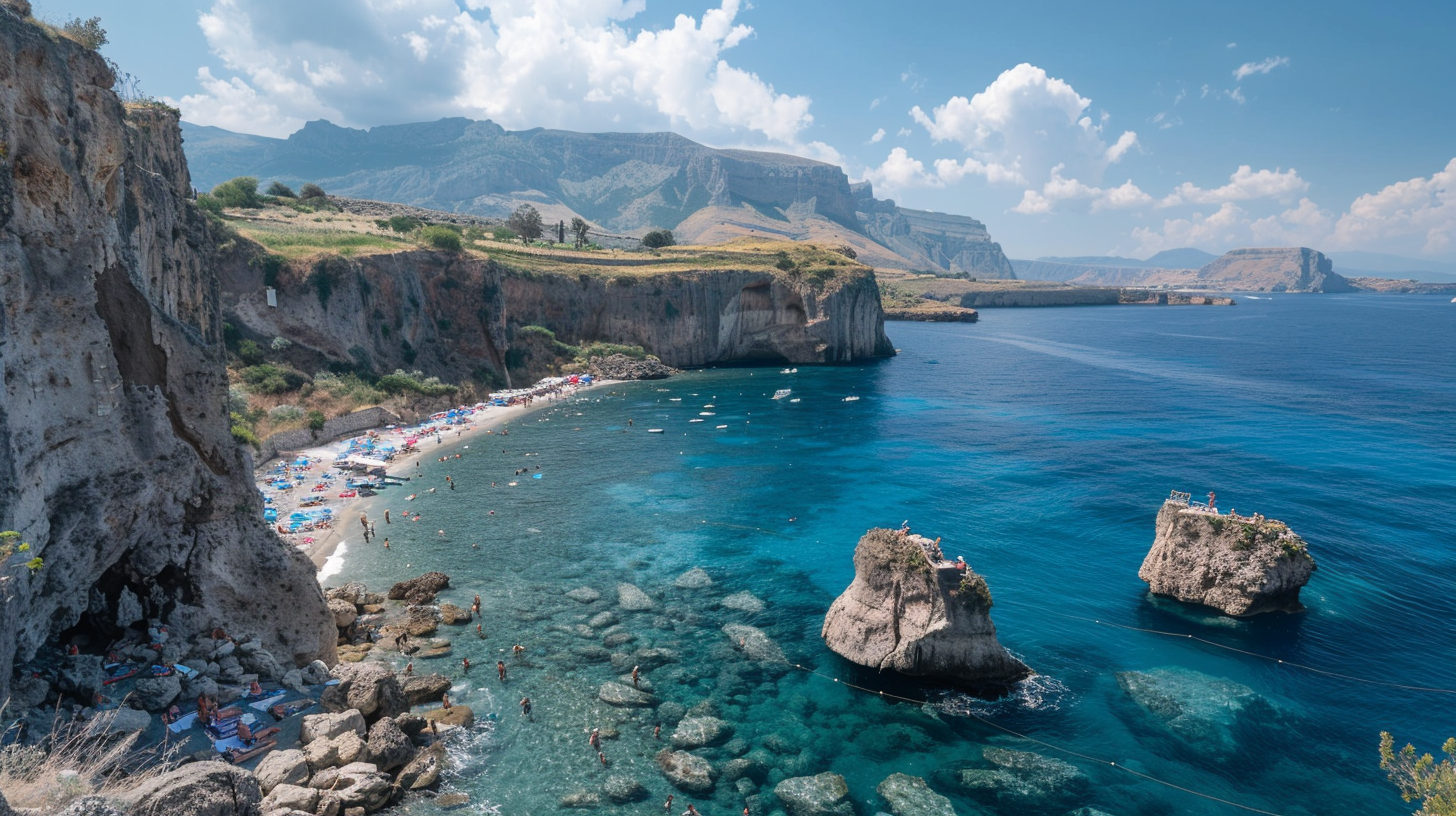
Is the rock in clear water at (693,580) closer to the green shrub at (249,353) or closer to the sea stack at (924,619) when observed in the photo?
the sea stack at (924,619)

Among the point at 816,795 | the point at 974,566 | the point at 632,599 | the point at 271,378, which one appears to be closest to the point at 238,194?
the point at 271,378

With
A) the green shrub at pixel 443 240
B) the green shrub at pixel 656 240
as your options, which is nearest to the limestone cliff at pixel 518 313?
the green shrub at pixel 443 240

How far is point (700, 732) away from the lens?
78.9ft

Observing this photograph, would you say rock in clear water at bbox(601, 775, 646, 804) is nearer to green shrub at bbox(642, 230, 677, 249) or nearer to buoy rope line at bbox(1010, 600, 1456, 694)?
buoy rope line at bbox(1010, 600, 1456, 694)

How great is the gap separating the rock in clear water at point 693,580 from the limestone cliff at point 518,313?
4945 cm

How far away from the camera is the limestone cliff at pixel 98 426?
17.5m

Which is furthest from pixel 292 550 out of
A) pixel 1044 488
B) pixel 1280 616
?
pixel 1044 488

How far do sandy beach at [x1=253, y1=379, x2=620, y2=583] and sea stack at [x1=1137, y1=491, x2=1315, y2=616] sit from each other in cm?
4321

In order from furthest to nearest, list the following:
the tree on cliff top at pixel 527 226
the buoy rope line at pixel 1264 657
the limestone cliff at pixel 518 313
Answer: the tree on cliff top at pixel 527 226 → the limestone cliff at pixel 518 313 → the buoy rope line at pixel 1264 657

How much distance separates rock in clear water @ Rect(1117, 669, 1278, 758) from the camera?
78.6 ft

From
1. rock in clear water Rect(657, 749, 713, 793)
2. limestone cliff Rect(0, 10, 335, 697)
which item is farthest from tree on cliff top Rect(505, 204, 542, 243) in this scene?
rock in clear water Rect(657, 749, 713, 793)

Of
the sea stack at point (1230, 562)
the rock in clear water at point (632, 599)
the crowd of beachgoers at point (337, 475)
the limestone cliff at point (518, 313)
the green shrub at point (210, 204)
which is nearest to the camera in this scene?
the sea stack at point (1230, 562)

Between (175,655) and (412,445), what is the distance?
40.5 m

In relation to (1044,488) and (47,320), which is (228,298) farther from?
(1044,488)
